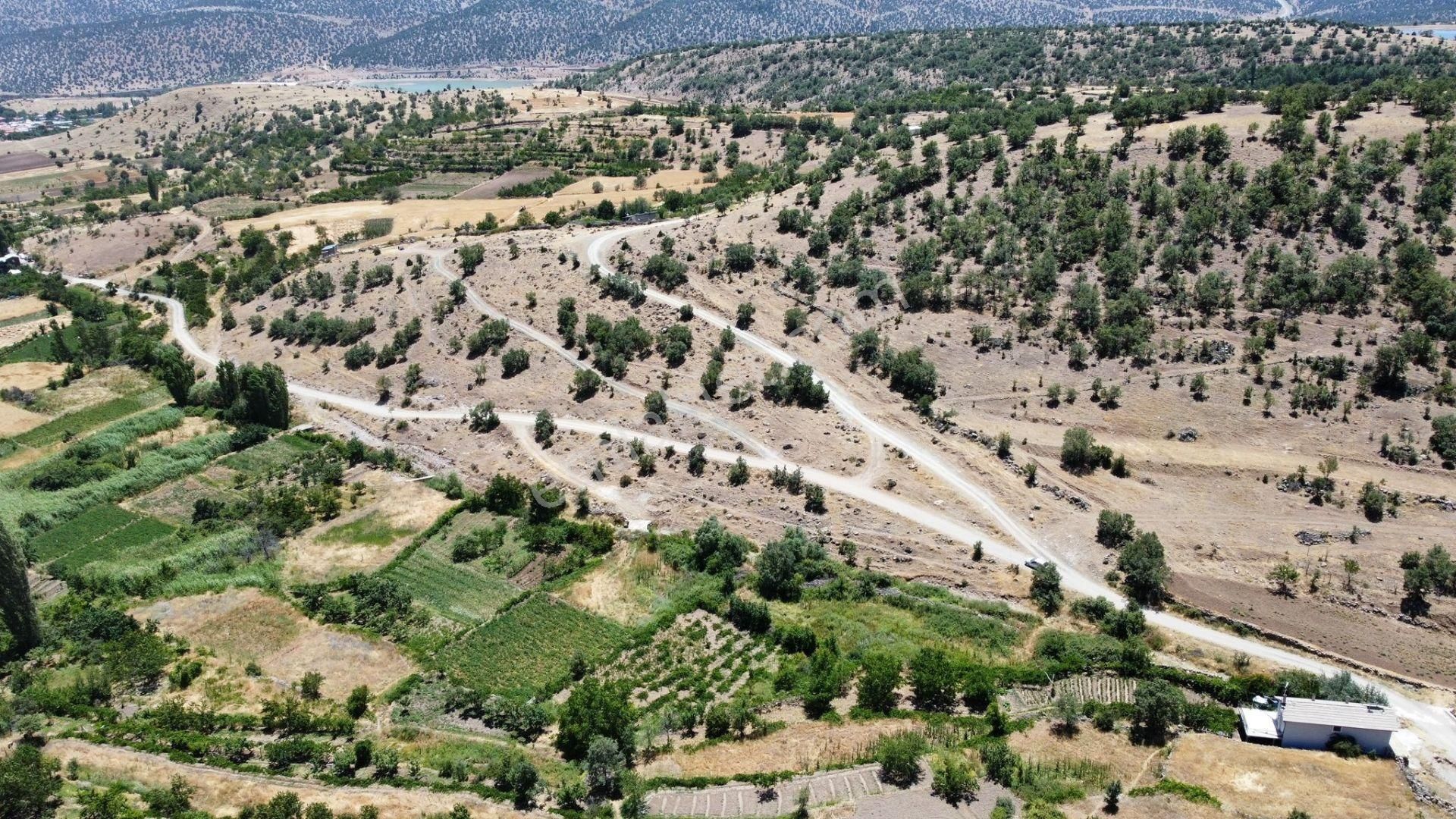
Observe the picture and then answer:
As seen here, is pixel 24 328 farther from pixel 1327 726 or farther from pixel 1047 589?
pixel 1327 726

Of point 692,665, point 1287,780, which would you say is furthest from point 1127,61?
point 692,665

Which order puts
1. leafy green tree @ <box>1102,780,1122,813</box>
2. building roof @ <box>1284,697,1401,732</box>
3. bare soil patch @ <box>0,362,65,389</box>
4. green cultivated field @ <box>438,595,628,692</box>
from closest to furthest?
leafy green tree @ <box>1102,780,1122,813</box> < building roof @ <box>1284,697,1401,732</box> < green cultivated field @ <box>438,595,628,692</box> < bare soil patch @ <box>0,362,65,389</box>

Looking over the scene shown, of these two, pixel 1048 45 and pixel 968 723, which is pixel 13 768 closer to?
pixel 968 723

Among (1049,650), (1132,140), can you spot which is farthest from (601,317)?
(1132,140)

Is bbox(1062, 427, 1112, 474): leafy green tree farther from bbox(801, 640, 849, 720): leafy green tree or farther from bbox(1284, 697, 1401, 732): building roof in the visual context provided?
bbox(801, 640, 849, 720): leafy green tree

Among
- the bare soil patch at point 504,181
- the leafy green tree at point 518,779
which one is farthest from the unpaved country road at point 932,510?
the bare soil patch at point 504,181

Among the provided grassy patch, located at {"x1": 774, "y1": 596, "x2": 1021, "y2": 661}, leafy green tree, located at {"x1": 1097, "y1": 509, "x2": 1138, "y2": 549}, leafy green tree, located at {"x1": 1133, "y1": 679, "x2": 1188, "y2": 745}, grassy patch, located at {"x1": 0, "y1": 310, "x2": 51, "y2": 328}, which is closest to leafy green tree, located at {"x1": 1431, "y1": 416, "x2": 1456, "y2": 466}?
leafy green tree, located at {"x1": 1097, "y1": 509, "x2": 1138, "y2": 549}
